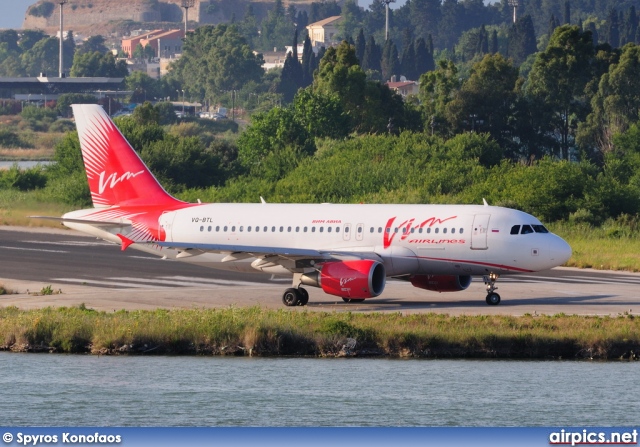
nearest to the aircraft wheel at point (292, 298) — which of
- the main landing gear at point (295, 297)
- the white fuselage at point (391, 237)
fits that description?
the main landing gear at point (295, 297)

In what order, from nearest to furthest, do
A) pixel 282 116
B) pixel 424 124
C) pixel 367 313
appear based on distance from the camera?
pixel 367 313 < pixel 282 116 < pixel 424 124

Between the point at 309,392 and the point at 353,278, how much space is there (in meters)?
13.2

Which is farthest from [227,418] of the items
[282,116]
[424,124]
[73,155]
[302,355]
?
[424,124]

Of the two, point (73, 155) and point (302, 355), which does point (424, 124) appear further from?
point (302, 355)

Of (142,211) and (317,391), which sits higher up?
(142,211)

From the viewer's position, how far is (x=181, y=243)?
5216cm

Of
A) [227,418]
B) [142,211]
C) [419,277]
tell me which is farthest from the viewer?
[142,211]

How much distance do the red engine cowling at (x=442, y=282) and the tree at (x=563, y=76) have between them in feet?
277

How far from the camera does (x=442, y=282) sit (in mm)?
53750

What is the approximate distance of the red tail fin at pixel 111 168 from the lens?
58.4m

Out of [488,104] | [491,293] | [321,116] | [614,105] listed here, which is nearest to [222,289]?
[491,293]

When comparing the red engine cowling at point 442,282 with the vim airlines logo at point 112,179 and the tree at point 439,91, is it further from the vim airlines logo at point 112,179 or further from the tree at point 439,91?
the tree at point 439,91

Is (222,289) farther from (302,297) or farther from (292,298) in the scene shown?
(302,297)

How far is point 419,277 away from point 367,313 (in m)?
5.18
